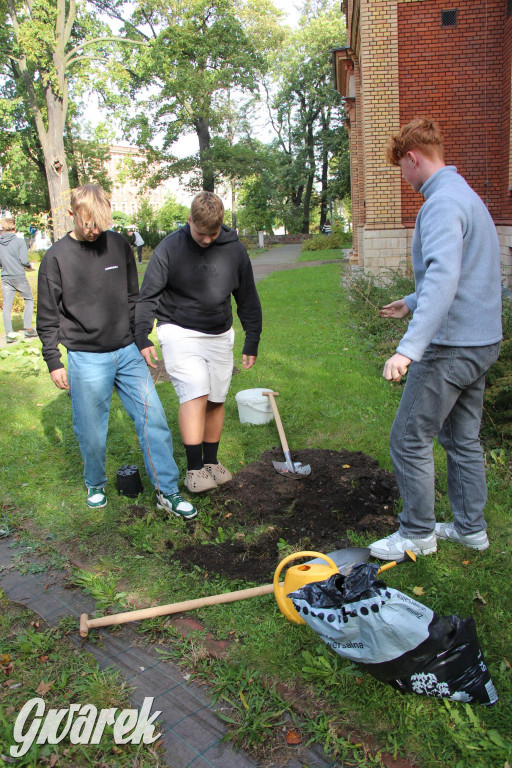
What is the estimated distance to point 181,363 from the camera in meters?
4.07

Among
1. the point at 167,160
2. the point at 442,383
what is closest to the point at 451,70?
the point at 442,383

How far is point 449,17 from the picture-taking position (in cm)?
1237

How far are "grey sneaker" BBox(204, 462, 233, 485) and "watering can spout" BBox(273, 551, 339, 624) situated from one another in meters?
1.52

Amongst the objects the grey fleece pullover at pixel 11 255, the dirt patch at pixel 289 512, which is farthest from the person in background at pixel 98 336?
the grey fleece pullover at pixel 11 255

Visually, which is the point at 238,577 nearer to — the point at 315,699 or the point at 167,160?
the point at 315,699

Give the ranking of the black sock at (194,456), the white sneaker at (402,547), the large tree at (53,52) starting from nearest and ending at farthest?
the white sneaker at (402,547)
the black sock at (194,456)
the large tree at (53,52)

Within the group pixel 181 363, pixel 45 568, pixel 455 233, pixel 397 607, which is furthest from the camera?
pixel 181 363

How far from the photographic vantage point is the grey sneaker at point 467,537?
336 cm

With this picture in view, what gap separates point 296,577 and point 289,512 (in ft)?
3.99

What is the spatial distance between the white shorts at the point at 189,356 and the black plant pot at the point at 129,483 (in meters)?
0.77

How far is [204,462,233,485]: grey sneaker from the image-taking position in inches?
174

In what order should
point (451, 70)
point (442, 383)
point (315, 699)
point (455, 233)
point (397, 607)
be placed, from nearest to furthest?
point (397, 607) < point (315, 699) < point (455, 233) < point (442, 383) < point (451, 70)

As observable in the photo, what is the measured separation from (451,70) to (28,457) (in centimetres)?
1169

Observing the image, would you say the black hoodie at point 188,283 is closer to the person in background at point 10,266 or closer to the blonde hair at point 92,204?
the blonde hair at point 92,204
